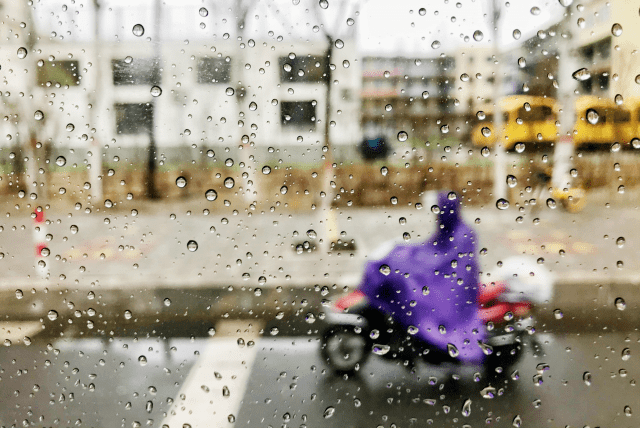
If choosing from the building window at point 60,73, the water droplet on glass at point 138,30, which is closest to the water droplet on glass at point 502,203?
the water droplet on glass at point 138,30

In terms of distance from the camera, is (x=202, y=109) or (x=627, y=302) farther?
(x=627, y=302)

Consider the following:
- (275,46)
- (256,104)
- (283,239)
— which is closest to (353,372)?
(283,239)

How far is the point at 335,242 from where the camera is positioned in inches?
47.6

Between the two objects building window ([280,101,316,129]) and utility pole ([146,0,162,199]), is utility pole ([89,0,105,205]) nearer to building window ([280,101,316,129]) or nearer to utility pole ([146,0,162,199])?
utility pole ([146,0,162,199])

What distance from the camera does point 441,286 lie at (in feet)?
3.61

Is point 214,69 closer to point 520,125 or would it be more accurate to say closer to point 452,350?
point 520,125

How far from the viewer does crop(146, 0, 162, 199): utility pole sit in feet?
3.23

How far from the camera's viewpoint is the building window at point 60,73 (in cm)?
101

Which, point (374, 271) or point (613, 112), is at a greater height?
point (613, 112)

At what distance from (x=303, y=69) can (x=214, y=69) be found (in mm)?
210

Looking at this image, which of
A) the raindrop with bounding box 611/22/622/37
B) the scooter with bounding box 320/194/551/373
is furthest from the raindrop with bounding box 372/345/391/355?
the raindrop with bounding box 611/22/622/37

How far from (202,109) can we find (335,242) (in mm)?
494

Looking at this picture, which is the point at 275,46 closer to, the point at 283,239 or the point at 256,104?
the point at 256,104

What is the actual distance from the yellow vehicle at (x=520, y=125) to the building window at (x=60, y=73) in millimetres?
948
